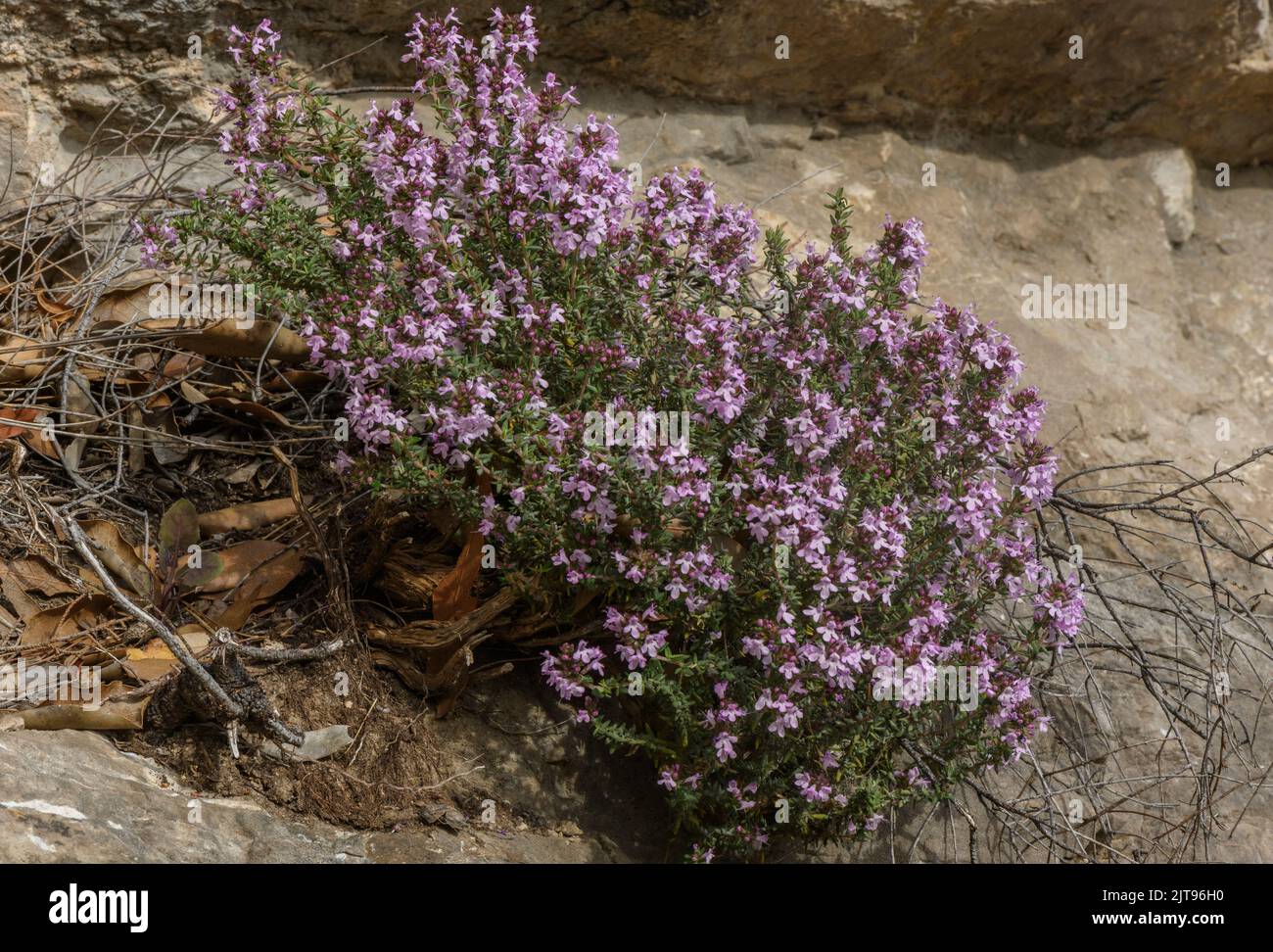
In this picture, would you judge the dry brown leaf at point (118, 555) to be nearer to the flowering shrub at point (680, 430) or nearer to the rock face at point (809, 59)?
the flowering shrub at point (680, 430)

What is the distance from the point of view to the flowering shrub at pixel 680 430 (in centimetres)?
358

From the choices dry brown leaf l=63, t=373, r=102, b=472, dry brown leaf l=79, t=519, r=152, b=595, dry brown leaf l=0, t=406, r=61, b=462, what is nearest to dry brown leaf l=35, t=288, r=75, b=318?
dry brown leaf l=63, t=373, r=102, b=472

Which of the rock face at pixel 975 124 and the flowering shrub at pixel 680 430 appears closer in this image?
the flowering shrub at pixel 680 430

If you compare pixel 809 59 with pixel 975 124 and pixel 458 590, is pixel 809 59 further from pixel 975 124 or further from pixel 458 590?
pixel 458 590

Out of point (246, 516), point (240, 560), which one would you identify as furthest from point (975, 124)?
point (240, 560)

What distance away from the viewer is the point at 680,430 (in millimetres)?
3637

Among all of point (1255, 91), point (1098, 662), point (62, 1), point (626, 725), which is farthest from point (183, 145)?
point (1255, 91)

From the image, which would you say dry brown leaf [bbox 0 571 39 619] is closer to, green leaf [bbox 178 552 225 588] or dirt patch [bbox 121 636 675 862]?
green leaf [bbox 178 552 225 588]

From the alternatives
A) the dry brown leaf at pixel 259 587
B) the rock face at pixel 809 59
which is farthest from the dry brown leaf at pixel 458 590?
the rock face at pixel 809 59

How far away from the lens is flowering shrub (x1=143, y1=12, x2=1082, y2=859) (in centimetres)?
358

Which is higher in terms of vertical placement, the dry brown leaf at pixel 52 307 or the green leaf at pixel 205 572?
the dry brown leaf at pixel 52 307

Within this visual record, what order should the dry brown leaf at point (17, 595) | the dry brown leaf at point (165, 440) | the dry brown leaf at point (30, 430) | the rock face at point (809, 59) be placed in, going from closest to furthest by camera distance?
the dry brown leaf at point (17, 595) < the dry brown leaf at point (30, 430) < the dry brown leaf at point (165, 440) < the rock face at point (809, 59)

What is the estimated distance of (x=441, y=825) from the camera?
374cm

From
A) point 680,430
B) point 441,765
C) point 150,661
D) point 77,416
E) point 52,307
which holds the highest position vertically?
point 52,307
